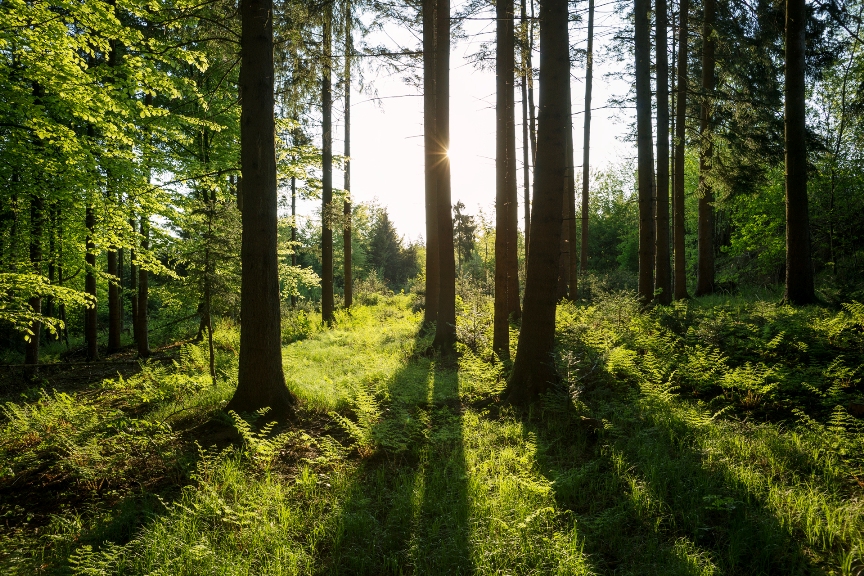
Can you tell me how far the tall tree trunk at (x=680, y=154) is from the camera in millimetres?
13087

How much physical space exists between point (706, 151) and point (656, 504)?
43.7ft

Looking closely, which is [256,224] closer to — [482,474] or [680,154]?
[482,474]

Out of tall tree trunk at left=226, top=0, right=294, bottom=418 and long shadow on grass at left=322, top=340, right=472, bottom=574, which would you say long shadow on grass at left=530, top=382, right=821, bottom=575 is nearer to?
long shadow on grass at left=322, top=340, right=472, bottom=574

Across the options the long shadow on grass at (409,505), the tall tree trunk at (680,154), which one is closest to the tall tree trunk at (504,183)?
the long shadow on grass at (409,505)

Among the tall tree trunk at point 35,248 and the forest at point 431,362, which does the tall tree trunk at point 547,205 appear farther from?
the tall tree trunk at point 35,248

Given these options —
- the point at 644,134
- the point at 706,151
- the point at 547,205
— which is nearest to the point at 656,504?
the point at 547,205

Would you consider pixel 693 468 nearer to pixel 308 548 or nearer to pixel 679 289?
pixel 308 548

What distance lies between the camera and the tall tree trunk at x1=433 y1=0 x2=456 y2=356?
9.88 meters

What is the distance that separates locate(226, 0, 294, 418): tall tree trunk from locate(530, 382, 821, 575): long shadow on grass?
386cm

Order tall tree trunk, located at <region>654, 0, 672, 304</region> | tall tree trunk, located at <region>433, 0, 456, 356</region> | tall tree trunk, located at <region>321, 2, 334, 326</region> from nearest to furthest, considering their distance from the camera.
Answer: tall tree trunk, located at <region>433, 0, 456, 356</region>
tall tree trunk, located at <region>654, 0, 672, 304</region>
tall tree trunk, located at <region>321, 2, 334, 326</region>

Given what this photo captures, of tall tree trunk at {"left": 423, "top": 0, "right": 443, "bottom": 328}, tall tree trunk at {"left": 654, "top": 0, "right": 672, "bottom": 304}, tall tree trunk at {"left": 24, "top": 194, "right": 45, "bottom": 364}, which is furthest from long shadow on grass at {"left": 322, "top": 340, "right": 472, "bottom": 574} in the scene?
tall tree trunk at {"left": 24, "top": 194, "right": 45, "bottom": 364}

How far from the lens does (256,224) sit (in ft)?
19.1

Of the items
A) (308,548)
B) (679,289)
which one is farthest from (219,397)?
(679,289)

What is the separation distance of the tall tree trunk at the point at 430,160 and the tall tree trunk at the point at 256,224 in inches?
228
